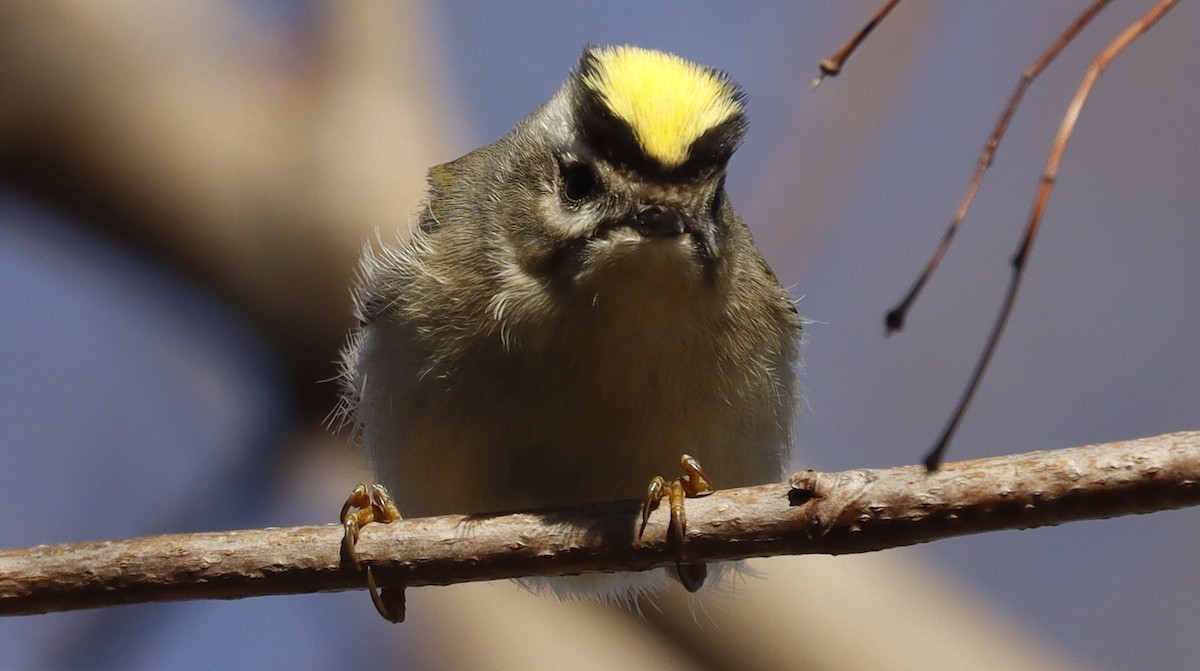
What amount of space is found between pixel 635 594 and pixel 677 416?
3.35 feet

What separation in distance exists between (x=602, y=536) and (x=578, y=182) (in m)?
0.70

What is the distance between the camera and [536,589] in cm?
331

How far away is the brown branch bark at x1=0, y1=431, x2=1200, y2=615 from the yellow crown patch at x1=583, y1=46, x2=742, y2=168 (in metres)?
0.65

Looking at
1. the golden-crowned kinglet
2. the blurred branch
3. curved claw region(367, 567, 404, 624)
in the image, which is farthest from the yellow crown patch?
the blurred branch

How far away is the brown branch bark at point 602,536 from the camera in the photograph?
187 centimetres

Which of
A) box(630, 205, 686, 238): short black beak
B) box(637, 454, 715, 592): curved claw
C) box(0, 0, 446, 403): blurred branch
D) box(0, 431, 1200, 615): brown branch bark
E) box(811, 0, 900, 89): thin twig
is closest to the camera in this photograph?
box(811, 0, 900, 89): thin twig

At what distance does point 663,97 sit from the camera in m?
2.46

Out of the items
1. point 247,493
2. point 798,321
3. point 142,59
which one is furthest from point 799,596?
point 142,59

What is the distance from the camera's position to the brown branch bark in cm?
187

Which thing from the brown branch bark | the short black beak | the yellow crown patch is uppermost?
the yellow crown patch

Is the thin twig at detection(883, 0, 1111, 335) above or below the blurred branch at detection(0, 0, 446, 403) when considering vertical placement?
above

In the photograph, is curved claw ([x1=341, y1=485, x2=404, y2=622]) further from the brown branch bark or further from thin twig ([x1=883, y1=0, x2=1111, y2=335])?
thin twig ([x1=883, y1=0, x2=1111, y2=335])

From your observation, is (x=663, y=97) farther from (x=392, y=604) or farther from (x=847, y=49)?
(x=392, y=604)

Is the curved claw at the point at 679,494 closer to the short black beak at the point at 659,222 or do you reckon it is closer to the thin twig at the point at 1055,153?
the short black beak at the point at 659,222
